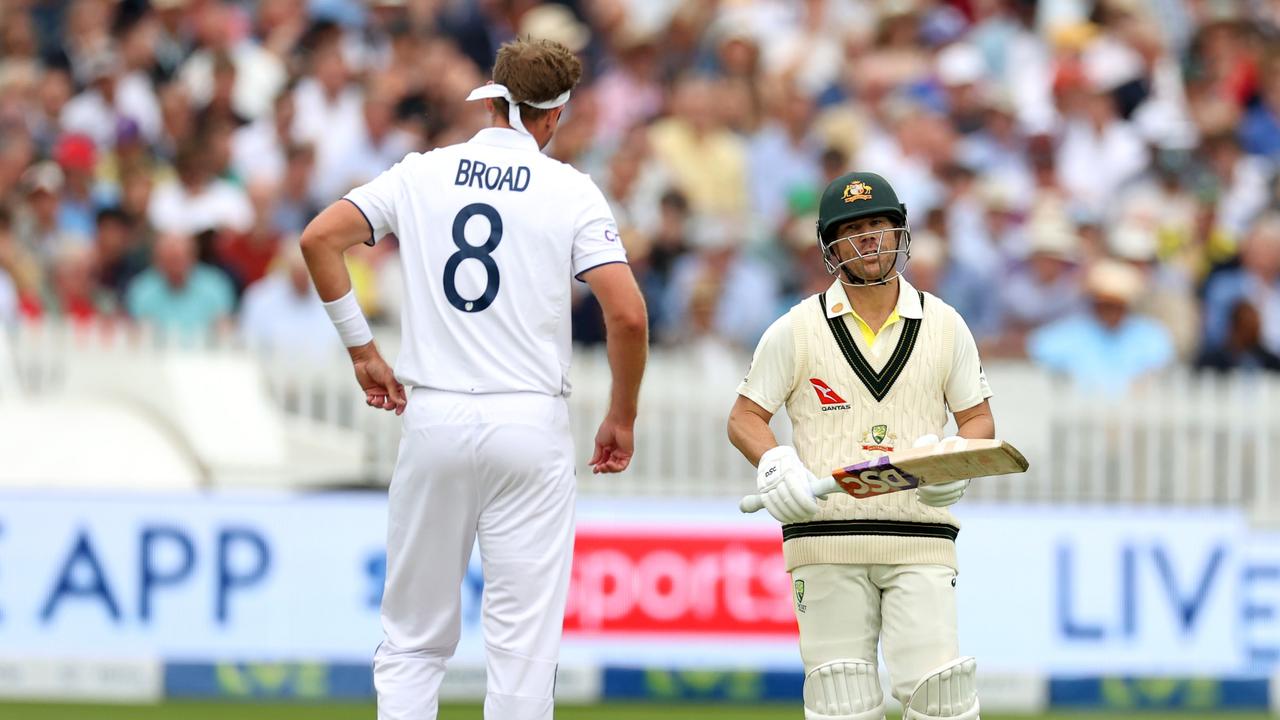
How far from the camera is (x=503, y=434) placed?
20.3ft

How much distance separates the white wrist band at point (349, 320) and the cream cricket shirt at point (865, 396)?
1208mm

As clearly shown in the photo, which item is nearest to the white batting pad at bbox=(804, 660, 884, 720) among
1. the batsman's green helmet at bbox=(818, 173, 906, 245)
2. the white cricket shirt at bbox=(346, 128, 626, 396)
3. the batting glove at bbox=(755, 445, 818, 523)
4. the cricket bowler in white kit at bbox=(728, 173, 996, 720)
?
the cricket bowler in white kit at bbox=(728, 173, 996, 720)

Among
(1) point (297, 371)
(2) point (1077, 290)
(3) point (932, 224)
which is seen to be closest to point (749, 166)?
(3) point (932, 224)

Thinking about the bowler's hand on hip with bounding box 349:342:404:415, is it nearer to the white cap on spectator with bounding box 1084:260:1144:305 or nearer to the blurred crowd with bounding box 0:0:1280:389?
the blurred crowd with bounding box 0:0:1280:389

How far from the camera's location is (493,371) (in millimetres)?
6188

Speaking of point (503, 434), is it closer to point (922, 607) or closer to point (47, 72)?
point (922, 607)

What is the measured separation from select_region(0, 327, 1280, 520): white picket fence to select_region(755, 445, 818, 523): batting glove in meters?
5.48

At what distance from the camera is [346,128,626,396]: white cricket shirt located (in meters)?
6.20

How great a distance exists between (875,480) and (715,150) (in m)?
8.37

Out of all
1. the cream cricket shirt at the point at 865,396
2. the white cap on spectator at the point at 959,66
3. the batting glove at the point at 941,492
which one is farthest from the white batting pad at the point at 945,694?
the white cap on spectator at the point at 959,66

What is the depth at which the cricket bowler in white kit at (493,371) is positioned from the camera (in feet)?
20.3

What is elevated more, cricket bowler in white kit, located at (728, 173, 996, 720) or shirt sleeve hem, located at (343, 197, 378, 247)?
shirt sleeve hem, located at (343, 197, 378, 247)

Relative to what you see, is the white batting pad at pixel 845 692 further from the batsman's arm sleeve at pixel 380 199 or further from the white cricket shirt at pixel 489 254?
the batsman's arm sleeve at pixel 380 199

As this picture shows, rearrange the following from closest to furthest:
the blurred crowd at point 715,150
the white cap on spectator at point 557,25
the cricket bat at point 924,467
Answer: the cricket bat at point 924,467, the blurred crowd at point 715,150, the white cap on spectator at point 557,25
